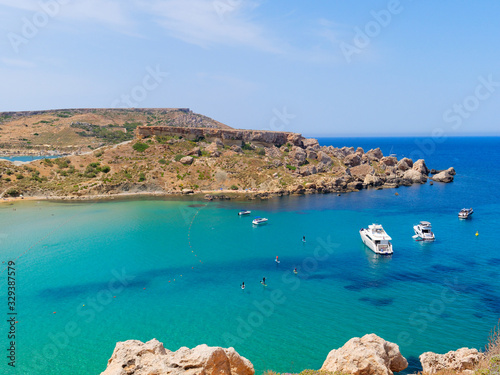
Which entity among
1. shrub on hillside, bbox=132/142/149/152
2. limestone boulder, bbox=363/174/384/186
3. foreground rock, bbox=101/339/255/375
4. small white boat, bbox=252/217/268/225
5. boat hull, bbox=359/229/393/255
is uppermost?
shrub on hillside, bbox=132/142/149/152

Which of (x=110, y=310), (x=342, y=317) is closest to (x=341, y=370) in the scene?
(x=342, y=317)

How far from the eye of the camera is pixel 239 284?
32.2 metres

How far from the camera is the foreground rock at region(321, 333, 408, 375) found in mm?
14656

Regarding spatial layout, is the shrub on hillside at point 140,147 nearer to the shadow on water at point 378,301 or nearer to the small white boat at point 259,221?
the small white boat at point 259,221

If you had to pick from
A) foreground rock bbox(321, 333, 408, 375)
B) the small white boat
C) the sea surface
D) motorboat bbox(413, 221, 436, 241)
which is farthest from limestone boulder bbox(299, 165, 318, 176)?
foreground rock bbox(321, 333, 408, 375)

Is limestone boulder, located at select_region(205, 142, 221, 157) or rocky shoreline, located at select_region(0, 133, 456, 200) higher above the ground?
limestone boulder, located at select_region(205, 142, 221, 157)

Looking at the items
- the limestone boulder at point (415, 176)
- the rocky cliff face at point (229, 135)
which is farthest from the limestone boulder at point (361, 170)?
the rocky cliff face at point (229, 135)

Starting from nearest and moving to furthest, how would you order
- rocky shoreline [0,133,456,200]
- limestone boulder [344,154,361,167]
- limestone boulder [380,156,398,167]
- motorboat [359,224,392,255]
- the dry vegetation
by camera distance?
motorboat [359,224,392,255] < rocky shoreline [0,133,456,200] < limestone boulder [344,154,361,167] < limestone boulder [380,156,398,167] < the dry vegetation

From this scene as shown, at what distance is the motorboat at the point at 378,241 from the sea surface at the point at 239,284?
3.02 feet

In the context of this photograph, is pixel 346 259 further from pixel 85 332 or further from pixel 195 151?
pixel 195 151

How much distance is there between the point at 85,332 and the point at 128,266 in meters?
12.1

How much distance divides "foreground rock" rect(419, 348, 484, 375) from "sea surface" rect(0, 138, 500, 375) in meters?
3.38

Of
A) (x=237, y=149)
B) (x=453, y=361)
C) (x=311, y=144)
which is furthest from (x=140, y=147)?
(x=453, y=361)

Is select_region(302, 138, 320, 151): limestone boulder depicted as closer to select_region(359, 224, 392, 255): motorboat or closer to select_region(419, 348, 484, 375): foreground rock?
select_region(359, 224, 392, 255): motorboat
